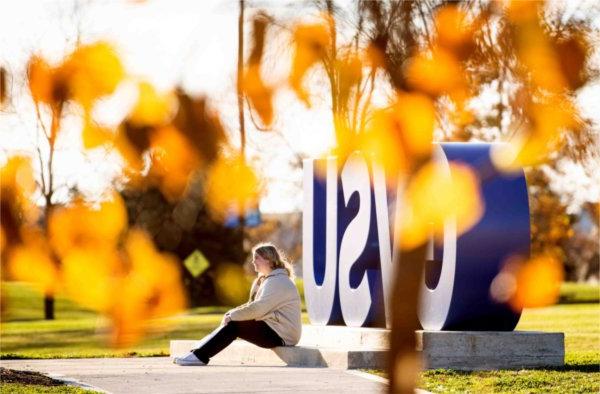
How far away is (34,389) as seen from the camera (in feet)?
30.7

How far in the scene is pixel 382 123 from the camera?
230 centimetres

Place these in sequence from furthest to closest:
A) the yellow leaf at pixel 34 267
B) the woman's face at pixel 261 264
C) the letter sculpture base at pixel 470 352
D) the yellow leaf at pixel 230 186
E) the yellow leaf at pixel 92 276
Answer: the woman's face at pixel 261 264, the letter sculpture base at pixel 470 352, the yellow leaf at pixel 34 267, the yellow leaf at pixel 92 276, the yellow leaf at pixel 230 186

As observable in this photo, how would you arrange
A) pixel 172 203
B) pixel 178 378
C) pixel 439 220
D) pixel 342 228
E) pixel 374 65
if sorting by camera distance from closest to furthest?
pixel 374 65 → pixel 439 220 → pixel 172 203 → pixel 178 378 → pixel 342 228

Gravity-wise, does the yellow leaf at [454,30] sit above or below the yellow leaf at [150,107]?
above

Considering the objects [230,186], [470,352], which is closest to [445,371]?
[470,352]

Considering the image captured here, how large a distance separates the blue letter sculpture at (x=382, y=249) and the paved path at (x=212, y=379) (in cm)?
134

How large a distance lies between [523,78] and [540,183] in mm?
46118

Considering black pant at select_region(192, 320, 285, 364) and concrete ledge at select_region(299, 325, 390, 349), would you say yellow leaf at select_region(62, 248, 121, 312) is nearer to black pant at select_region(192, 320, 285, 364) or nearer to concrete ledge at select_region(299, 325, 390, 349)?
black pant at select_region(192, 320, 285, 364)

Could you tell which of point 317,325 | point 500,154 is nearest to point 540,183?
point 317,325

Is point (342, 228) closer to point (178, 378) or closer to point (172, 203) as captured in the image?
point (178, 378)

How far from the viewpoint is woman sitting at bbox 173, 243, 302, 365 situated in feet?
39.5

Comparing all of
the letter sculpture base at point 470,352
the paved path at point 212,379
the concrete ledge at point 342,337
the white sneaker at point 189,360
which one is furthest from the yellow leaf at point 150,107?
the concrete ledge at point 342,337

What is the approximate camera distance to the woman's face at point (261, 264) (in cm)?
1201

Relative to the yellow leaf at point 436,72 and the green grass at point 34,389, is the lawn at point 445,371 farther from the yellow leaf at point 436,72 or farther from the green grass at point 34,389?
the yellow leaf at point 436,72
